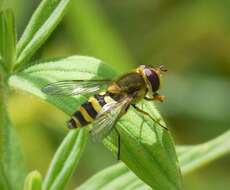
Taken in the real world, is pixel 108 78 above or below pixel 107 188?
above

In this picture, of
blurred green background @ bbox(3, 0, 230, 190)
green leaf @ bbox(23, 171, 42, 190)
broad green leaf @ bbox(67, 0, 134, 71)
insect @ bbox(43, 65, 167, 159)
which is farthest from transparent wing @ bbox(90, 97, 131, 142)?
broad green leaf @ bbox(67, 0, 134, 71)

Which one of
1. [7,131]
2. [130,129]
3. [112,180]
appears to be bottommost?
[112,180]

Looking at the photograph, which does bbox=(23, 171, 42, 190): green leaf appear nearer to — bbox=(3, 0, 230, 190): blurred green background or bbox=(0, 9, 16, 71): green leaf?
bbox=(0, 9, 16, 71): green leaf

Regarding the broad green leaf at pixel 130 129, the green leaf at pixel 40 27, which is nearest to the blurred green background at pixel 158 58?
the green leaf at pixel 40 27

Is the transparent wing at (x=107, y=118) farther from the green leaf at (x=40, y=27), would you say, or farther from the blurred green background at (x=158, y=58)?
the blurred green background at (x=158, y=58)

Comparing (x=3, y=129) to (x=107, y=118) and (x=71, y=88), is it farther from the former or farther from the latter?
(x=107, y=118)

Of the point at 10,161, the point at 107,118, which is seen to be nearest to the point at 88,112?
the point at 107,118

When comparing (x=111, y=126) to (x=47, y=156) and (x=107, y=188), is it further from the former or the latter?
(x=47, y=156)

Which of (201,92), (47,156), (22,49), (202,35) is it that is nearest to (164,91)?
(201,92)
